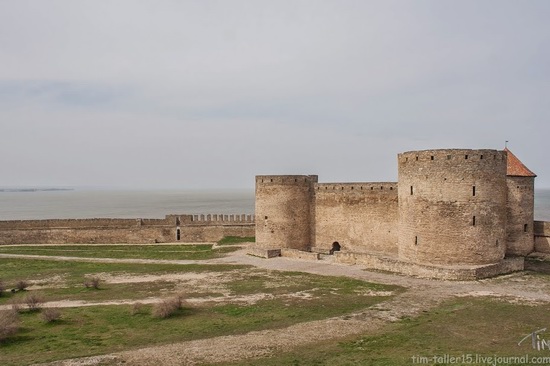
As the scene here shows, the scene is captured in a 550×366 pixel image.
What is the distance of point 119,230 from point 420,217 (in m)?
23.5

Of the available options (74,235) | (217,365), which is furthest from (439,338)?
(74,235)

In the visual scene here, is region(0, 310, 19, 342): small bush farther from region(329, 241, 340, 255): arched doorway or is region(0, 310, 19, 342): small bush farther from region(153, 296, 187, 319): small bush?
region(329, 241, 340, 255): arched doorway

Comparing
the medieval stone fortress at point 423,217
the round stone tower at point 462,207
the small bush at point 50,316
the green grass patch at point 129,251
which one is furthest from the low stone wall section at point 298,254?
the small bush at point 50,316

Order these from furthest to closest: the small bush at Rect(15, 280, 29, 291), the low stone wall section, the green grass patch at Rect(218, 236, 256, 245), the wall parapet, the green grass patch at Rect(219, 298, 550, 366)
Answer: the green grass patch at Rect(218, 236, 256, 245) < the wall parapet < the low stone wall section < the small bush at Rect(15, 280, 29, 291) < the green grass patch at Rect(219, 298, 550, 366)

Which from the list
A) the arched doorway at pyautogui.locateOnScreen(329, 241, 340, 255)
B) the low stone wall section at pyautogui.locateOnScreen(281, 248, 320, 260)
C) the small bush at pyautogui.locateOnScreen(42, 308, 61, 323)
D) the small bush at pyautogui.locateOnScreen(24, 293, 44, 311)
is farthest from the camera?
the arched doorway at pyautogui.locateOnScreen(329, 241, 340, 255)

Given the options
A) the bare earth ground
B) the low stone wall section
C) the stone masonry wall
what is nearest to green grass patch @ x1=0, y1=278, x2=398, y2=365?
the bare earth ground

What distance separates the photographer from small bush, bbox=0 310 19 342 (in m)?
12.2

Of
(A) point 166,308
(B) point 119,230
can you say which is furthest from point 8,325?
(B) point 119,230

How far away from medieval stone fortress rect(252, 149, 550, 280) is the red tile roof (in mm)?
46

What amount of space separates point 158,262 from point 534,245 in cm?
2083

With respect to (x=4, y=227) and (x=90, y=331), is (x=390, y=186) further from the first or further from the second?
(x=4, y=227)

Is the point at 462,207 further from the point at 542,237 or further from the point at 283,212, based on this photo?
the point at 283,212

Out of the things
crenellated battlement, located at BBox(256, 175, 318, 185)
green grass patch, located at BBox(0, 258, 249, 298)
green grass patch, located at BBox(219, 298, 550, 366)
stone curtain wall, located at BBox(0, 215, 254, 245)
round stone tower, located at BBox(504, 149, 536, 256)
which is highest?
crenellated battlement, located at BBox(256, 175, 318, 185)

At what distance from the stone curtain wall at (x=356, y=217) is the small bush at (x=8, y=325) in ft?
60.8
